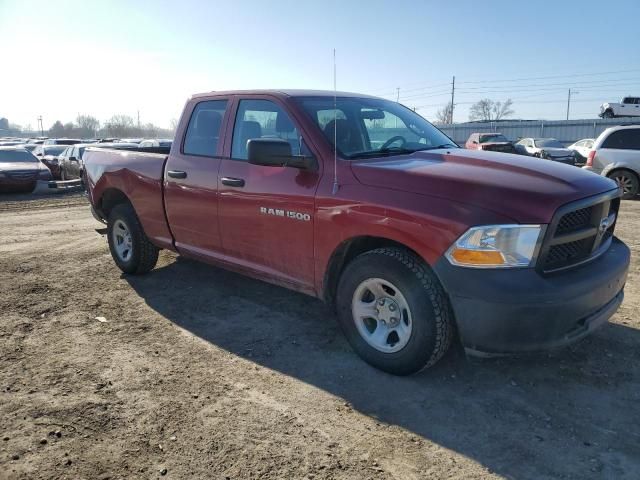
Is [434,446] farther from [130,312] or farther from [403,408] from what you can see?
[130,312]

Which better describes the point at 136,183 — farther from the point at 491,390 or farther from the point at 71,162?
the point at 71,162

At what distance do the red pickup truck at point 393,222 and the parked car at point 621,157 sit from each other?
377 inches

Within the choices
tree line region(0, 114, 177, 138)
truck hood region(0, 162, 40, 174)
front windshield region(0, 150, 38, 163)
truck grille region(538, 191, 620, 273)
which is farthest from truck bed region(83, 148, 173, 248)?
tree line region(0, 114, 177, 138)

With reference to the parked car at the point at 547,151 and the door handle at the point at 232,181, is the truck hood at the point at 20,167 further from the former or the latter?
the parked car at the point at 547,151

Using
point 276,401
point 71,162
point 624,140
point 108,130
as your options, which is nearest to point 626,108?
point 624,140

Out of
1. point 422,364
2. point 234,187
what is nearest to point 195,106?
point 234,187

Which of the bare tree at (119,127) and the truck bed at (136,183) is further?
the bare tree at (119,127)

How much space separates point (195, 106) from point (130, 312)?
6.81ft

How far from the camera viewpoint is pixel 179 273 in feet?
19.6

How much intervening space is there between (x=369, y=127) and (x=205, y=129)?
1.57 meters

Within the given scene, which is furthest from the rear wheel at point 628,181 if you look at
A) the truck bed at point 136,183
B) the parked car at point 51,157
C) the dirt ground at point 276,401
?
the parked car at point 51,157

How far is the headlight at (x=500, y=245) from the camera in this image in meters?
2.84

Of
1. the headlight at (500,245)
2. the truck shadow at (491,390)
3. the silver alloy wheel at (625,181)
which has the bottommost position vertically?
the truck shadow at (491,390)

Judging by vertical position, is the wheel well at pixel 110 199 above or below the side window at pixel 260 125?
below
